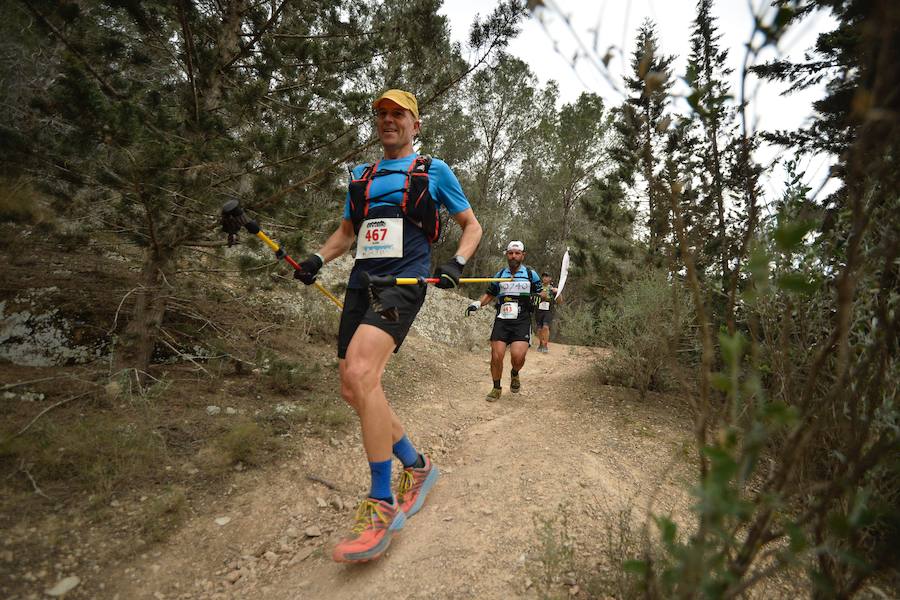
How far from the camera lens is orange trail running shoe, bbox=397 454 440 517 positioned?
8.80ft

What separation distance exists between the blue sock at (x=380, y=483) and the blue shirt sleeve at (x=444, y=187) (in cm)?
167

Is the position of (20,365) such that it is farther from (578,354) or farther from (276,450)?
(578,354)

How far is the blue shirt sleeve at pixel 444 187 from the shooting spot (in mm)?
2795

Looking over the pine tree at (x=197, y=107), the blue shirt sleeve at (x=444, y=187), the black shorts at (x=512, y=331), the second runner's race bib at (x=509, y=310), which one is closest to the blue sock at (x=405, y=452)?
the blue shirt sleeve at (x=444, y=187)

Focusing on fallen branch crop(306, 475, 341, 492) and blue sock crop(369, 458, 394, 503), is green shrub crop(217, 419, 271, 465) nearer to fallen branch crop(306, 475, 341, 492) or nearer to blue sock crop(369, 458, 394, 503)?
fallen branch crop(306, 475, 341, 492)

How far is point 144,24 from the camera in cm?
362

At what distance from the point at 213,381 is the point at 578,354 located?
784cm

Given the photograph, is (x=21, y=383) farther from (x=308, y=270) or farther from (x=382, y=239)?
(x=382, y=239)

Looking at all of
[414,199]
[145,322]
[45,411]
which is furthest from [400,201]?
[145,322]

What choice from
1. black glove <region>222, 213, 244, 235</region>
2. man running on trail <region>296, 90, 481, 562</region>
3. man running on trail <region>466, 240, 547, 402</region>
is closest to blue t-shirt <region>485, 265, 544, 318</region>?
man running on trail <region>466, 240, 547, 402</region>

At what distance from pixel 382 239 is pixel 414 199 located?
0.33 metres

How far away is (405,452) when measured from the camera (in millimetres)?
2787

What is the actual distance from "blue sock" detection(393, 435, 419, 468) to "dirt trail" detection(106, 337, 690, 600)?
327mm

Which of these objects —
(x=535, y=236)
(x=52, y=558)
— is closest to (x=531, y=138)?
(x=535, y=236)
